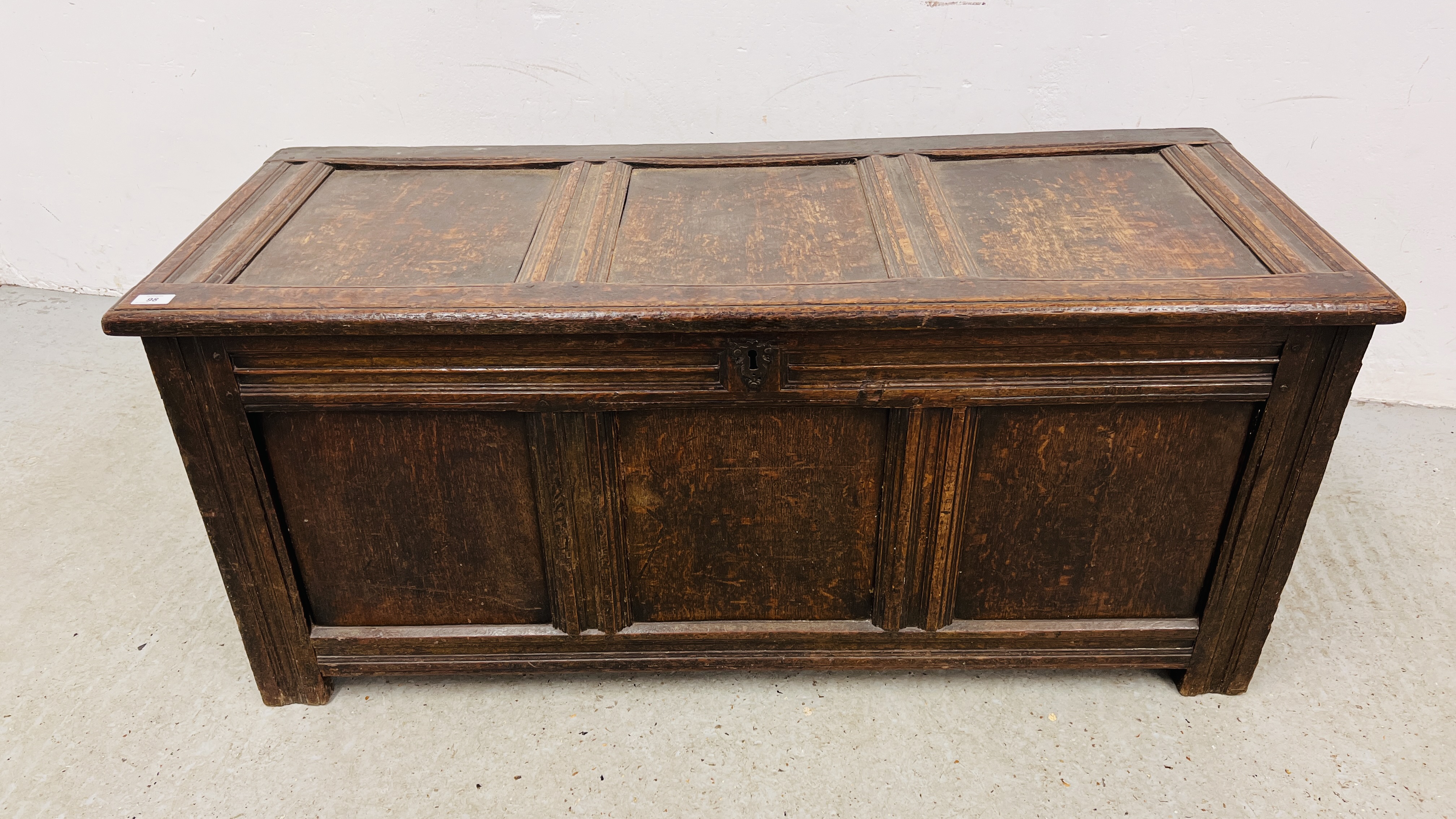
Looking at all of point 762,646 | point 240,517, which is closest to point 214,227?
point 240,517

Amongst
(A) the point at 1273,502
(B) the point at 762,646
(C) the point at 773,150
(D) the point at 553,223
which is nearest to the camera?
(A) the point at 1273,502

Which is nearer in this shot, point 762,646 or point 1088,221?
point 1088,221

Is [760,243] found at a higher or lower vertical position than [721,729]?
higher

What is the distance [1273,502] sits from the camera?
1.80 metres

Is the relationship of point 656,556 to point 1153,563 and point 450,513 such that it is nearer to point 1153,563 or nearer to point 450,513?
point 450,513

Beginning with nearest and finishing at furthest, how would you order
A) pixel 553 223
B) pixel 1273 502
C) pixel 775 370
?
pixel 775 370 → pixel 1273 502 → pixel 553 223

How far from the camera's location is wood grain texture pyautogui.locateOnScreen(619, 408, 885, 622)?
5.78ft

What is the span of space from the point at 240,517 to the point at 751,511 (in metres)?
0.93

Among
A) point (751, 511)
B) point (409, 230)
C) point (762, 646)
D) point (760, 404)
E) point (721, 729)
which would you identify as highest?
point (409, 230)

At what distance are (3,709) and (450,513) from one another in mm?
1055

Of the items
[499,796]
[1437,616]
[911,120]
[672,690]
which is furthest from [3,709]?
[1437,616]

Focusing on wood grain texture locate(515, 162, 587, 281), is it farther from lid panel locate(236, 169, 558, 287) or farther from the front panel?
the front panel

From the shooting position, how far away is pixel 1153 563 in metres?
1.90

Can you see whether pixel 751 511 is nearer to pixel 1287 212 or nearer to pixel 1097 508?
pixel 1097 508
